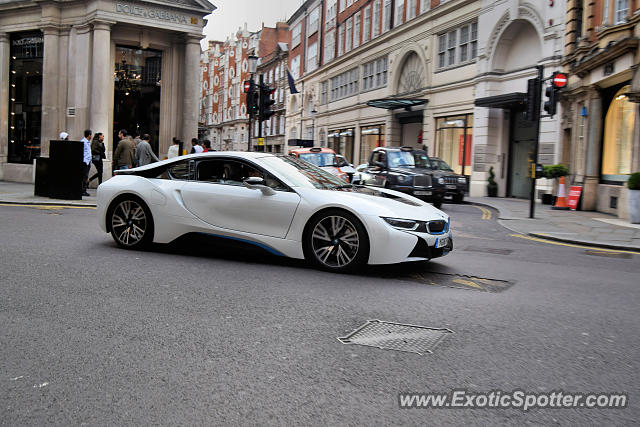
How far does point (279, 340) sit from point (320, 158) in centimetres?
1646

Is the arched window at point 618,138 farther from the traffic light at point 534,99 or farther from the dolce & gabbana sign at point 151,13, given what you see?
the dolce & gabbana sign at point 151,13

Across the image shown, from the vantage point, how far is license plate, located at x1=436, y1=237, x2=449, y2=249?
6.96 meters

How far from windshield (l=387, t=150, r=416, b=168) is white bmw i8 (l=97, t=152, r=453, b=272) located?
38.7 feet

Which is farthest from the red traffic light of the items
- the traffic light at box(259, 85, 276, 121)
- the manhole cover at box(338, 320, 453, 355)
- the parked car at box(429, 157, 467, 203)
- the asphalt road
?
the manhole cover at box(338, 320, 453, 355)

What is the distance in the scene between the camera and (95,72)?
2186 centimetres

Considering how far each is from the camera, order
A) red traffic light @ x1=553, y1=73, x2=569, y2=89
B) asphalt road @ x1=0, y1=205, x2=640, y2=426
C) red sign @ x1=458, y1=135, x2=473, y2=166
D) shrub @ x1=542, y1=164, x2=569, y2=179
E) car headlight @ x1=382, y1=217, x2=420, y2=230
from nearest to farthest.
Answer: asphalt road @ x1=0, y1=205, x2=640, y2=426
car headlight @ x1=382, y1=217, x2=420, y2=230
red traffic light @ x1=553, y1=73, x2=569, y2=89
shrub @ x1=542, y1=164, x2=569, y2=179
red sign @ x1=458, y1=135, x2=473, y2=166

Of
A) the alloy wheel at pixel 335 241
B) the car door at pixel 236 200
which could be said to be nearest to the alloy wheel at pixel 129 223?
the car door at pixel 236 200

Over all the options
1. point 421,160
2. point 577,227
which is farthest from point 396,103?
point 577,227

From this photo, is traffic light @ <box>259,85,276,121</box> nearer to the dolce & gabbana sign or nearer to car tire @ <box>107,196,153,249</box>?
the dolce & gabbana sign

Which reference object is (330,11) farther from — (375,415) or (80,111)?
(375,415)

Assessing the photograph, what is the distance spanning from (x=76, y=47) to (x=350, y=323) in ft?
69.4

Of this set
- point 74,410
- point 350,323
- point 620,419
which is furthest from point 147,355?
point 620,419

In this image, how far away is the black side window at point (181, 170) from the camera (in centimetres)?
804
